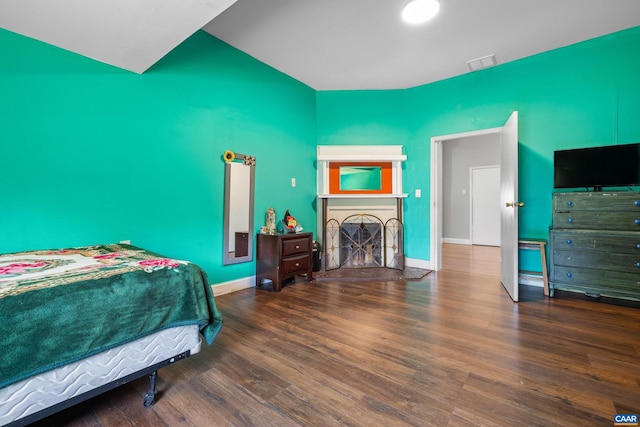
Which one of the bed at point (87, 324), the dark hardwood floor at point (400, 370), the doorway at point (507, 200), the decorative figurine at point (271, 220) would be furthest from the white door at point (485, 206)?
the bed at point (87, 324)

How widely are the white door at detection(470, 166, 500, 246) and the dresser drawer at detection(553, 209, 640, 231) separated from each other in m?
3.63

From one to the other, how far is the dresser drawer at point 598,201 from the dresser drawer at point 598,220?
0.04 metres

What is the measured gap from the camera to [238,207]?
3.02 m

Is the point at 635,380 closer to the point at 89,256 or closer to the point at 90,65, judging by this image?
the point at 89,256

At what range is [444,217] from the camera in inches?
265

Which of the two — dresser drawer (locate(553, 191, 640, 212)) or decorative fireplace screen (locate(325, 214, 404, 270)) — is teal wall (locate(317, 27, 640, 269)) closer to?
decorative fireplace screen (locate(325, 214, 404, 270))

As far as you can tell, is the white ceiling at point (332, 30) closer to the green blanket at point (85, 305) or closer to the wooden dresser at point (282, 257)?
the green blanket at point (85, 305)

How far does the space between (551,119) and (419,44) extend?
167cm

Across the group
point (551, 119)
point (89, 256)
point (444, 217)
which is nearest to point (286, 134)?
point (89, 256)

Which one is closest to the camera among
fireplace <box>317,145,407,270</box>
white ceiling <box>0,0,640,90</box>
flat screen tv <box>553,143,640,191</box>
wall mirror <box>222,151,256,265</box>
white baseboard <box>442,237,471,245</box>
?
white ceiling <box>0,0,640,90</box>

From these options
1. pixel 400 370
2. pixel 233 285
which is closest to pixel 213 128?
pixel 233 285

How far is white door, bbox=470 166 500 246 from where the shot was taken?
5996 millimetres

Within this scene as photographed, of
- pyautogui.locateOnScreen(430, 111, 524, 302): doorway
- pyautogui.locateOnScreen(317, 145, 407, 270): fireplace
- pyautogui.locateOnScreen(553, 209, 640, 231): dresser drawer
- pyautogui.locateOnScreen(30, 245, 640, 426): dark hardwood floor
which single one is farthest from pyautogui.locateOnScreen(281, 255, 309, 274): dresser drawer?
pyautogui.locateOnScreen(553, 209, 640, 231): dresser drawer

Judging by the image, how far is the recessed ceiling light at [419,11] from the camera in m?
2.33
